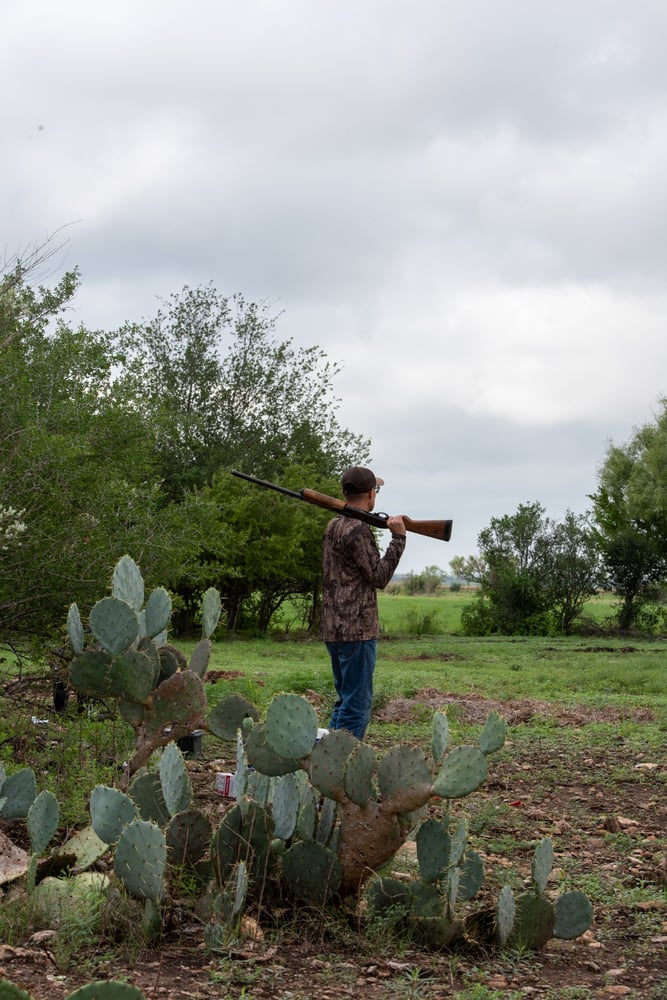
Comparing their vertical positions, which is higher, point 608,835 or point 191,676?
point 191,676

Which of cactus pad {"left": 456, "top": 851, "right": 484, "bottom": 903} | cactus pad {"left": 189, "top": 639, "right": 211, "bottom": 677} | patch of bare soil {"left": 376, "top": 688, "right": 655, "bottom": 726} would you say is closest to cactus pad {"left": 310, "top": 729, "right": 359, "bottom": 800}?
cactus pad {"left": 456, "top": 851, "right": 484, "bottom": 903}

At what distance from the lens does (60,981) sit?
11.6ft

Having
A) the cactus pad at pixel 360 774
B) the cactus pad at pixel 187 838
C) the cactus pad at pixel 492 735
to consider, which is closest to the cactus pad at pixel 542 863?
the cactus pad at pixel 492 735

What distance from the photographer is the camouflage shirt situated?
253 inches

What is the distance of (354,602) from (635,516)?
3794 cm

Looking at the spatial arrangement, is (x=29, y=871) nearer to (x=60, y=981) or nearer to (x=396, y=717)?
(x=60, y=981)

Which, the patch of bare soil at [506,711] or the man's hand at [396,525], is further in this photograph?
the patch of bare soil at [506,711]

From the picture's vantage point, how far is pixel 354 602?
21.2 feet

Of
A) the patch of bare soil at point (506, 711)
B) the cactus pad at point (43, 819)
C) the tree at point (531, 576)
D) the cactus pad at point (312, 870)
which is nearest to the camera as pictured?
the cactus pad at point (312, 870)

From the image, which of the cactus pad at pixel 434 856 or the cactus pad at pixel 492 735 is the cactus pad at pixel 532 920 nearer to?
the cactus pad at pixel 434 856

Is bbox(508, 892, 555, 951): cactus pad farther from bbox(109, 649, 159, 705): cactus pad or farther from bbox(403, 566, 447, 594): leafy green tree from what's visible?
bbox(403, 566, 447, 594): leafy green tree

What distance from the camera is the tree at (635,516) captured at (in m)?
35.8

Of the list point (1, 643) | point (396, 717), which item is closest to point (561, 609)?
point (396, 717)

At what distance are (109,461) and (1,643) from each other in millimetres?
2053
